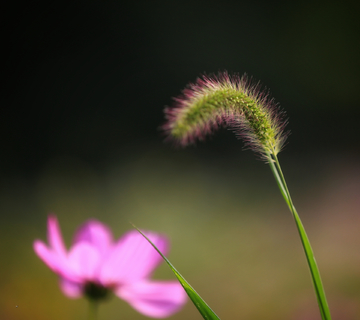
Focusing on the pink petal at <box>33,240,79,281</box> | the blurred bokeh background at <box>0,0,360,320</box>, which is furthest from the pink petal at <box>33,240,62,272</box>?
the blurred bokeh background at <box>0,0,360,320</box>

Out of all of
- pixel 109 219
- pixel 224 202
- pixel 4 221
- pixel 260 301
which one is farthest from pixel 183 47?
pixel 260 301

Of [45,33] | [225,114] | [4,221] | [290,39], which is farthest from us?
[290,39]

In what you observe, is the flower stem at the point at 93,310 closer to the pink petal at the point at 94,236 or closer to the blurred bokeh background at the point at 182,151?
the pink petal at the point at 94,236

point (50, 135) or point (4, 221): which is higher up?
point (50, 135)

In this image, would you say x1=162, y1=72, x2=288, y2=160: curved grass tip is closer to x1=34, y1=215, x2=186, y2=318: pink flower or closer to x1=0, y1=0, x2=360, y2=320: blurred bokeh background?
x1=34, y1=215, x2=186, y2=318: pink flower

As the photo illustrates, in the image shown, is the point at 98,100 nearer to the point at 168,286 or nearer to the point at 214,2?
the point at 214,2

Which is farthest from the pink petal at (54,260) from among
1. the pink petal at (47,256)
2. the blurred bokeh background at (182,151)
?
the blurred bokeh background at (182,151)

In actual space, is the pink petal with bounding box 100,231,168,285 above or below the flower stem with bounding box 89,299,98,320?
above
